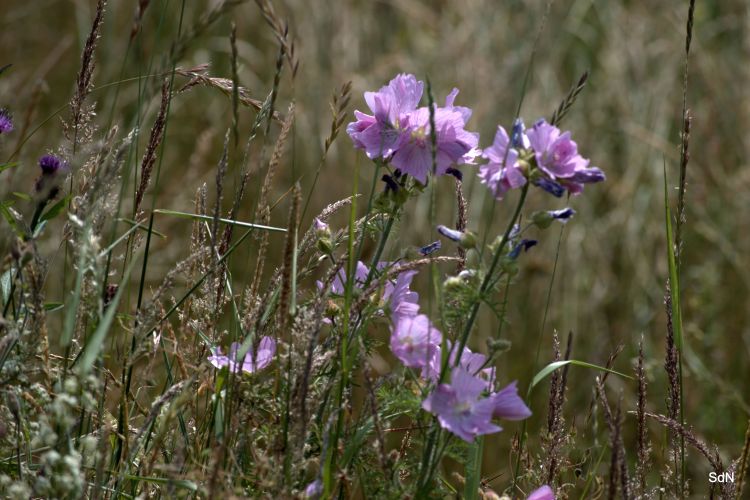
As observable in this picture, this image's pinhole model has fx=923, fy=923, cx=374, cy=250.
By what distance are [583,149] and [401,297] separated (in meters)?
3.20

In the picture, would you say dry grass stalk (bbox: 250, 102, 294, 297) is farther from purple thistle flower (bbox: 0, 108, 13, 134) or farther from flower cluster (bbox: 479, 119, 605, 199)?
purple thistle flower (bbox: 0, 108, 13, 134)

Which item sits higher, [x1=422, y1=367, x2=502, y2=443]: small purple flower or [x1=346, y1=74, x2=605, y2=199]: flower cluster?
[x1=346, y1=74, x2=605, y2=199]: flower cluster

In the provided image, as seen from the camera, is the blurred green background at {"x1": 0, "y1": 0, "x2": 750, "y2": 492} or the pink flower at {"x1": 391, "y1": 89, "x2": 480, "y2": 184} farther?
the blurred green background at {"x1": 0, "y1": 0, "x2": 750, "y2": 492}

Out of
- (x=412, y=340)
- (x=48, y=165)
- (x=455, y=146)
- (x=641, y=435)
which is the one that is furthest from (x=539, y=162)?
(x=48, y=165)

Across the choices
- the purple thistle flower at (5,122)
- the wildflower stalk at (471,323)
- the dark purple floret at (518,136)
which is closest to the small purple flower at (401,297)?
the wildflower stalk at (471,323)

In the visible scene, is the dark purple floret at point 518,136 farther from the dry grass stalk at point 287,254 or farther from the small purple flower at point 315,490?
the small purple flower at point 315,490

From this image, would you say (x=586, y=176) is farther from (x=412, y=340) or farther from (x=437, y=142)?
(x=412, y=340)

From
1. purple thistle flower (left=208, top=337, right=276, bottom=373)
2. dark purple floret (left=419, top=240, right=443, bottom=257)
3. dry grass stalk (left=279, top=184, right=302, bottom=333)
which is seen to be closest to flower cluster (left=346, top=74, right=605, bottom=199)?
dark purple floret (left=419, top=240, right=443, bottom=257)

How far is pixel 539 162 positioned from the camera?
124 centimetres

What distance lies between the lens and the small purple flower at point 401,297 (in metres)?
1.40

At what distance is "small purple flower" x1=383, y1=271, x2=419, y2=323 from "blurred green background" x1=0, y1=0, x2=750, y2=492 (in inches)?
94.4

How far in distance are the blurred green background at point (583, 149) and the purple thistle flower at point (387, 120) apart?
2433mm

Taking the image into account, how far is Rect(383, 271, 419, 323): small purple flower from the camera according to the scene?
1.40 meters

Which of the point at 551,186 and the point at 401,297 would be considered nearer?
the point at 551,186
